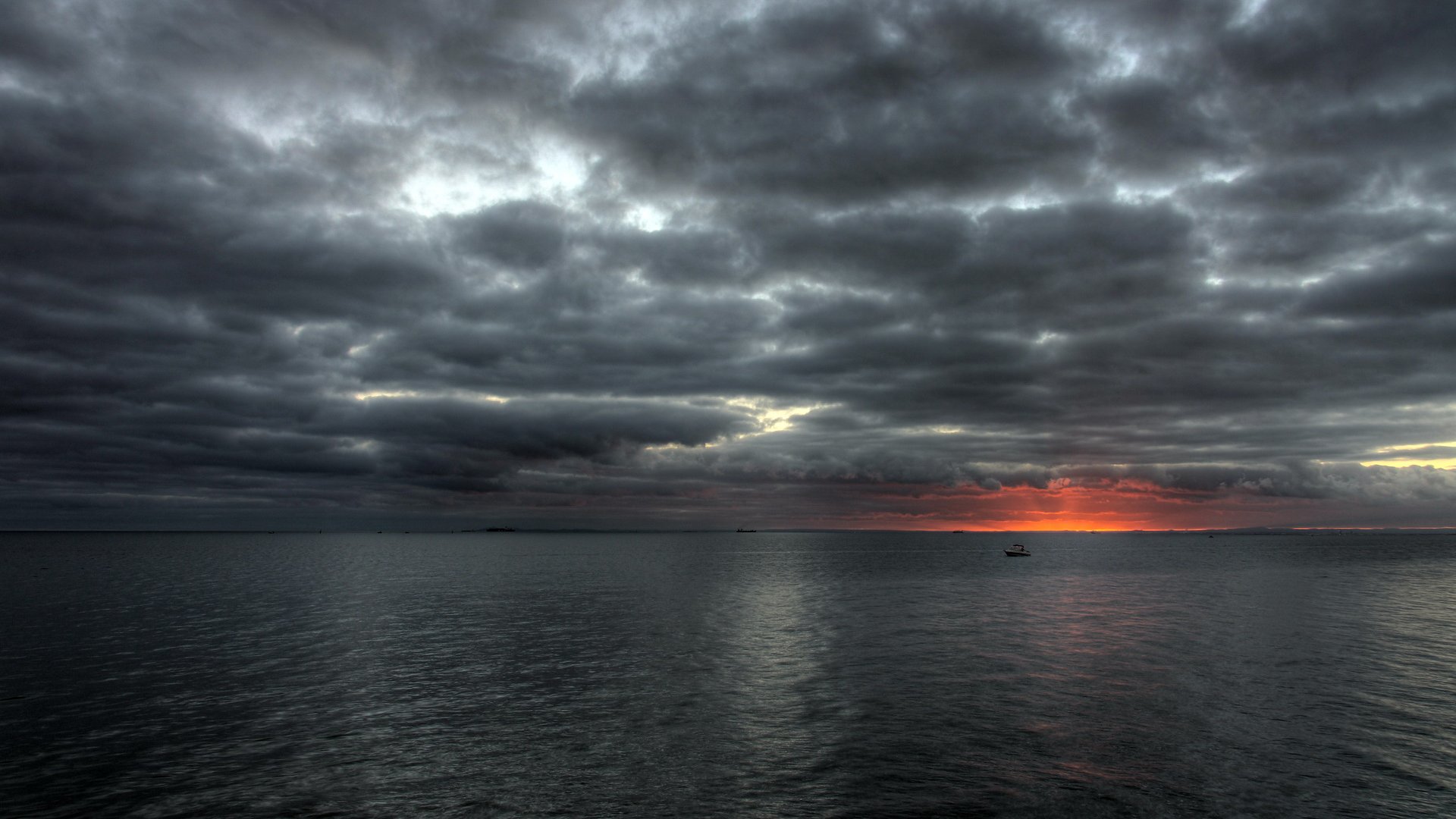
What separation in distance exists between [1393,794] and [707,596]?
78201 mm

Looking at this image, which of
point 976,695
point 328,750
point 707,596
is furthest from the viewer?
point 707,596

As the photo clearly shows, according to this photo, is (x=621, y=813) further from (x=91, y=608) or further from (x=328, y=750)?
(x=91, y=608)

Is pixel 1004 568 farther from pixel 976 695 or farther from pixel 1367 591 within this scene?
pixel 976 695

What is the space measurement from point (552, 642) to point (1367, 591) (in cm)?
11649

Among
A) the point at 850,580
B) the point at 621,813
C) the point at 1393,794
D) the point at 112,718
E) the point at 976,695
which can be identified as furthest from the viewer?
the point at 850,580

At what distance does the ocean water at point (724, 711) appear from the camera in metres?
26.9

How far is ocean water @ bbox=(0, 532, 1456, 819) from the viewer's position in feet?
88.2

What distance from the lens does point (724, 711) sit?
38219mm

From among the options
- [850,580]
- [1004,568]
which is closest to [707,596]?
[850,580]

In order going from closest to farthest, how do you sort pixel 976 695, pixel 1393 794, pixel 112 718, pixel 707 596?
pixel 1393 794
pixel 112 718
pixel 976 695
pixel 707 596

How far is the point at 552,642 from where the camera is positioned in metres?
60.5

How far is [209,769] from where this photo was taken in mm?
29516

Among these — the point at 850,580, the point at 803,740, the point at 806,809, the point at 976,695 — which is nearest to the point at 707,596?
the point at 850,580

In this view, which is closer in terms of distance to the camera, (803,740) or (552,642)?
(803,740)
